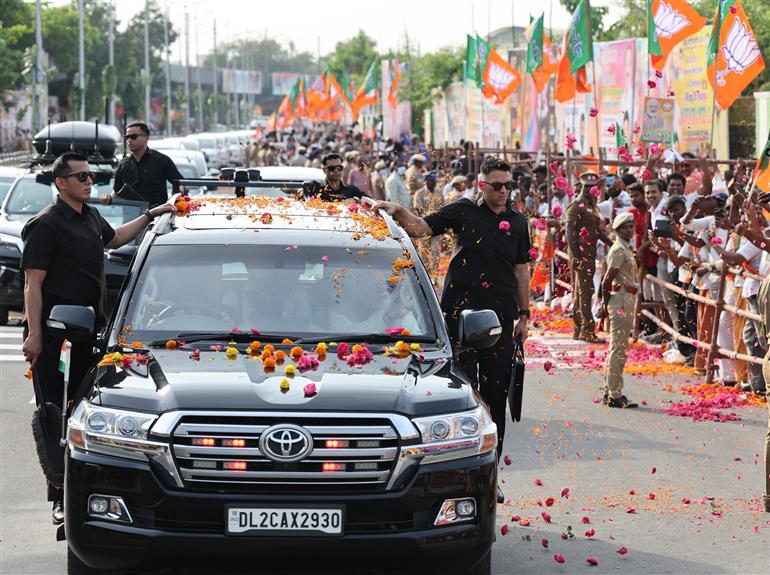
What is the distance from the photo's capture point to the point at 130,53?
126 metres

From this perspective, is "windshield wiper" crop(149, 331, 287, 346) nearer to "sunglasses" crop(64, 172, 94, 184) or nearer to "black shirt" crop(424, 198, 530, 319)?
"sunglasses" crop(64, 172, 94, 184)

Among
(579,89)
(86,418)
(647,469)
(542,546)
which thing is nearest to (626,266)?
(647,469)

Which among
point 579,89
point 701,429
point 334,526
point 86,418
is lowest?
point 701,429

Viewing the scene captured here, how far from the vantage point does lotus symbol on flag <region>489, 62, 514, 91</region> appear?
3234 cm

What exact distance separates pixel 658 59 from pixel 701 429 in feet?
35.0

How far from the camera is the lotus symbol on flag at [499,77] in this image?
106 ft

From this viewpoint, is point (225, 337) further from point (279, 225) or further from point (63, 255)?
point (63, 255)

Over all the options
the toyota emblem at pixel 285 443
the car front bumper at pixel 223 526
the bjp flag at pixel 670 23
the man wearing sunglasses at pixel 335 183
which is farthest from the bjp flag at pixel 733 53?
the toyota emblem at pixel 285 443

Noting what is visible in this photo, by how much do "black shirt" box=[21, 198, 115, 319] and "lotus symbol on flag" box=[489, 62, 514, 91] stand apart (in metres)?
25.0

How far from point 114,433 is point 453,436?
57.2 inches

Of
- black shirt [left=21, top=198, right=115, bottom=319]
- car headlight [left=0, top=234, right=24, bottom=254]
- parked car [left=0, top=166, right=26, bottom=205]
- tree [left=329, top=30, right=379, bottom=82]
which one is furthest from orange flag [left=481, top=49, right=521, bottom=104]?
tree [left=329, top=30, right=379, bottom=82]

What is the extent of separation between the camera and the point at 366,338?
7.00 m

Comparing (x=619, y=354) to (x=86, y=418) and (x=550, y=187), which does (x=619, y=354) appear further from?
(x=550, y=187)

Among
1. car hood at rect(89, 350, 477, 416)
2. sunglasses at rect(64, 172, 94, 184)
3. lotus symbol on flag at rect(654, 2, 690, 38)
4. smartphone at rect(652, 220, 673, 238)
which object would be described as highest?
lotus symbol on flag at rect(654, 2, 690, 38)
